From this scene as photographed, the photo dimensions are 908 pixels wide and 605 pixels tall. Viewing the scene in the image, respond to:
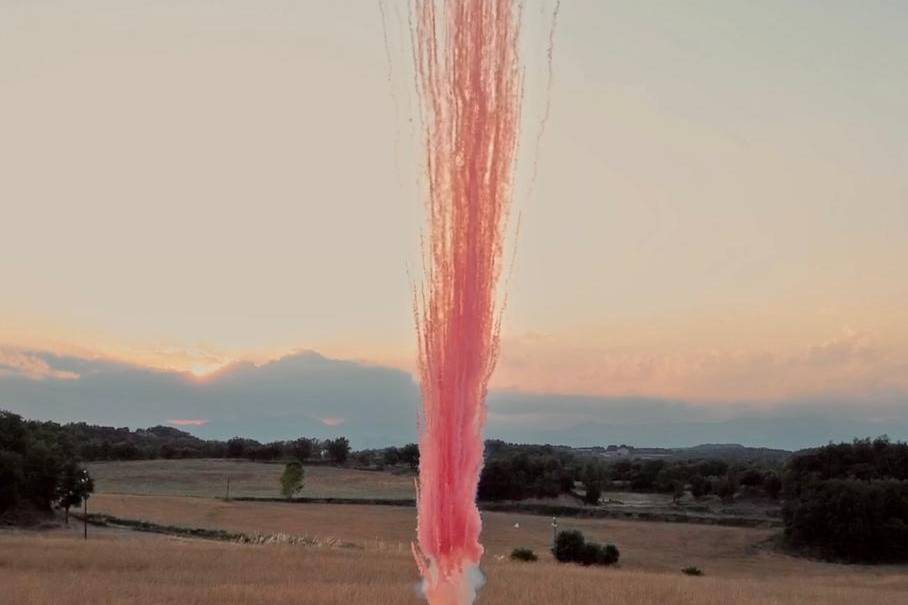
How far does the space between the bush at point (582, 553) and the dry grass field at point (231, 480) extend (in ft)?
154

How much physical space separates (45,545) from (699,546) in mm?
42370

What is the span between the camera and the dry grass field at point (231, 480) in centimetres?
10600

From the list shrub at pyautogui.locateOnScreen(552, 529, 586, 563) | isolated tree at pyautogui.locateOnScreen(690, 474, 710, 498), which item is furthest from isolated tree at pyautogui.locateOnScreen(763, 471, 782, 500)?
shrub at pyautogui.locateOnScreen(552, 529, 586, 563)

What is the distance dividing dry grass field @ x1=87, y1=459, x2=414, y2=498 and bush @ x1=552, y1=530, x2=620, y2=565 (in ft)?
154

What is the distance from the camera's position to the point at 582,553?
55031 millimetres

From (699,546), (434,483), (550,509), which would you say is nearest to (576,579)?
(434,483)

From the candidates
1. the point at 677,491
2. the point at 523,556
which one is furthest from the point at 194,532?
the point at 677,491

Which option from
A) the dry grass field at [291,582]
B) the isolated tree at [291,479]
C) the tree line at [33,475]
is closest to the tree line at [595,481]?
the isolated tree at [291,479]

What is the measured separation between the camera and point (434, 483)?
11.5 metres

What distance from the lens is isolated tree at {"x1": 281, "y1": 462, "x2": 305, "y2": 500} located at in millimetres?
93188

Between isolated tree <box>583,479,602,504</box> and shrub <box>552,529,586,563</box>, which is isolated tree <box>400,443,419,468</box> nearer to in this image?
isolated tree <box>583,479,602,504</box>

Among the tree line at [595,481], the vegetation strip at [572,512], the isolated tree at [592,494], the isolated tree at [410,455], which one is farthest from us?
the isolated tree at [410,455]

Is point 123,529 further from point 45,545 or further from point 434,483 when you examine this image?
point 434,483

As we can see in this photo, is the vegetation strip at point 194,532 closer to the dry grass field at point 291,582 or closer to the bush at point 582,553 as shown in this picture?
the bush at point 582,553
